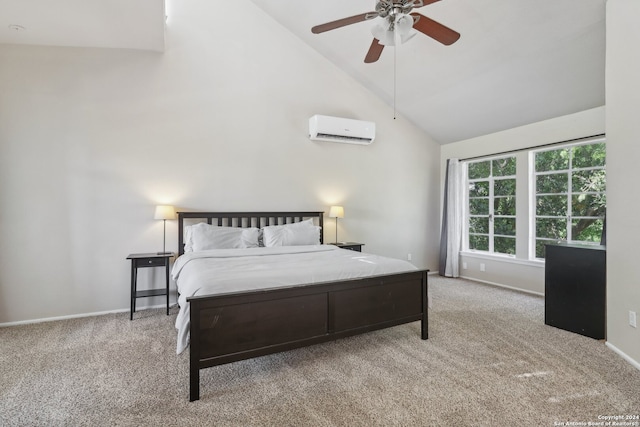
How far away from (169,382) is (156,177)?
2.58m

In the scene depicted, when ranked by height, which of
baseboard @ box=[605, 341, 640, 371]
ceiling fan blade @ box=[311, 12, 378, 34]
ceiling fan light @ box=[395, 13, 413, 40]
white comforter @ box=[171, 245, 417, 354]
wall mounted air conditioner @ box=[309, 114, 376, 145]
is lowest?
baseboard @ box=[605, 341, 640, 371]

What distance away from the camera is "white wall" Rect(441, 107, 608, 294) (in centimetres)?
396

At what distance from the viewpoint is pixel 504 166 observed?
5086 millimetres

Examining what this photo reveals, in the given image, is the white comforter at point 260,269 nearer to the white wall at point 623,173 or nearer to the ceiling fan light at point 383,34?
the white wall at point 623,173

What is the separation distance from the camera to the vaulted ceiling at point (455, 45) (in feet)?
9.77

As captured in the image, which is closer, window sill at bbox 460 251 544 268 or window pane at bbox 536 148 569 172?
window pane at bbox 536 148 569 172

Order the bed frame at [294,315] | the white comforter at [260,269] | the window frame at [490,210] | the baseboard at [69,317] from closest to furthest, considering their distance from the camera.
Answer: the bed frame at [294,315] → the white comforter at [260,269] → the baseboard at [69,317] → the window frame at [490,210]

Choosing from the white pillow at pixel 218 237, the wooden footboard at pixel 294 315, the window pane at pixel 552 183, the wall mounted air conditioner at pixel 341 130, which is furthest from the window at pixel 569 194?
the white pillow at pixel 218 237

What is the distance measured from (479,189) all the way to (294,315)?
4.50m

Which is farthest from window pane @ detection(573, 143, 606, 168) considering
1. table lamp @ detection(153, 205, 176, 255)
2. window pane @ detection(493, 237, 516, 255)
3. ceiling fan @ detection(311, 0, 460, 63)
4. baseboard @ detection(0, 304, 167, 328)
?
baseboard @ detection(0, 304, 167, 328)

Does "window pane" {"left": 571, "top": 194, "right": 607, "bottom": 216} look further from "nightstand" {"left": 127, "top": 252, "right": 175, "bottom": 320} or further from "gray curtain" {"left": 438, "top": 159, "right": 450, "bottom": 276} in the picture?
"nightstand" {"left": 127, "top": 252, "right": 175, "bottom": 320}

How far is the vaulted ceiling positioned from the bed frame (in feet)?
8.99

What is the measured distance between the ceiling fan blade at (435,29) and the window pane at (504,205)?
336 centimetres

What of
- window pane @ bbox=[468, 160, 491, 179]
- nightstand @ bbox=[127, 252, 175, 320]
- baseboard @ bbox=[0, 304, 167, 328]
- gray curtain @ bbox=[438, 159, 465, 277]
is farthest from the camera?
gray curtain @ bbox=[438, 159, 465, 277]
